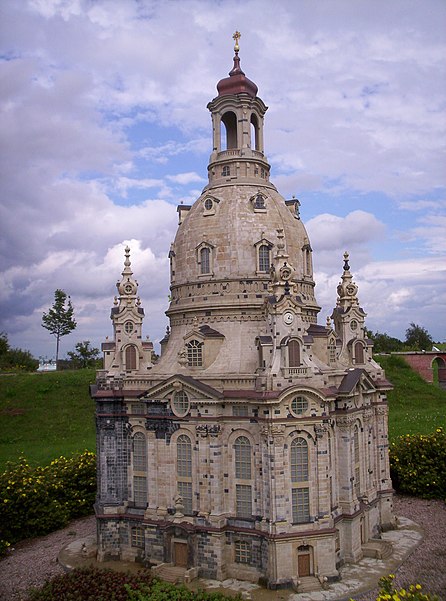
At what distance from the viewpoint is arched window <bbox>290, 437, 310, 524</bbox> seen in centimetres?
3216

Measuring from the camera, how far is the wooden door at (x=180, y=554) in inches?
1314

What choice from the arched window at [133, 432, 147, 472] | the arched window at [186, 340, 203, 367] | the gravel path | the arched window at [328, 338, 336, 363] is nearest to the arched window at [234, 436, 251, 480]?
the arched window at [186, 340, 203, 367]

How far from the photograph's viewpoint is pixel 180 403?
34.3 m

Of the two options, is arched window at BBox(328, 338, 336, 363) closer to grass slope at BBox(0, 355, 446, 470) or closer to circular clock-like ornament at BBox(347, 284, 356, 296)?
circular clock-like ornament at BBox(347, 284, 356, 296)

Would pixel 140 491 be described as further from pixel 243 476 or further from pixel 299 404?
pixel 299 404

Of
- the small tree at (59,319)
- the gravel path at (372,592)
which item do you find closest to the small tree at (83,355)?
the small tree at (59,319)

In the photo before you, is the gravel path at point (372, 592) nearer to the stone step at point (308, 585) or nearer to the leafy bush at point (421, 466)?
the leafy bush at point (421, 466)

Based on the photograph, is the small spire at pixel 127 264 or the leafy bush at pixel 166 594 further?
the small spire at pixel 127 264

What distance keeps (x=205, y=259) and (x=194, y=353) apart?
6988 mm

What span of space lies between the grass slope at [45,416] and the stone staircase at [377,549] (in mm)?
32425

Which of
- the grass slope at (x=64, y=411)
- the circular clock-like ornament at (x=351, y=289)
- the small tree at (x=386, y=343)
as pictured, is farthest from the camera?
the small tree at (x=386, y=343)

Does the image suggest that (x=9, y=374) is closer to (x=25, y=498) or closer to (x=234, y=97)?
(x=25, y=498)

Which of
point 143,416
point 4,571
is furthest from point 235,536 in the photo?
point 4,571

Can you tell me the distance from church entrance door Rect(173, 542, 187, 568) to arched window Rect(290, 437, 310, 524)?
22.8 feet
